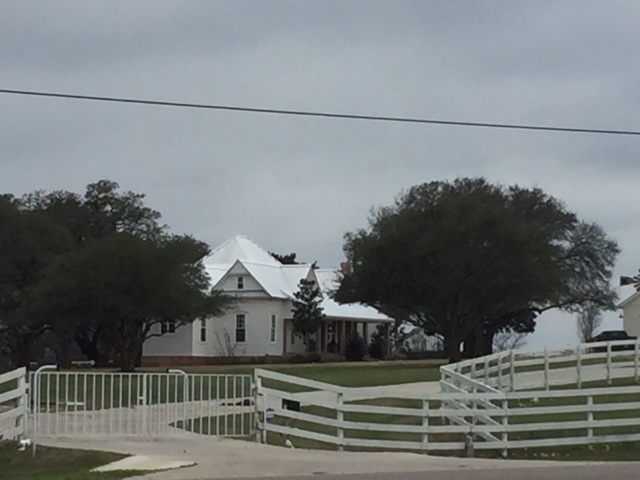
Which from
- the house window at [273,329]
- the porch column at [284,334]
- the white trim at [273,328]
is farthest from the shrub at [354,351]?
the house window at [273,329]

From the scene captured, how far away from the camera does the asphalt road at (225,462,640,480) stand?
16.5 m

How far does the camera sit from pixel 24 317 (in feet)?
194

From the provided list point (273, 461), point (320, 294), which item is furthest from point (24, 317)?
point (273, 461)

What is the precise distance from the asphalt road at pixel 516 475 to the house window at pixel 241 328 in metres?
53.0

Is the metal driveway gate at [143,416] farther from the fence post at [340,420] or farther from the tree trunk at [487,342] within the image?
the tree trunk at [487,342]

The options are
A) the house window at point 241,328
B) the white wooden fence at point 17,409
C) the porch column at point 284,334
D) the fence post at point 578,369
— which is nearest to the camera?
the white wooden fence at point 17,409

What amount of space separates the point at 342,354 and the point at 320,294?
4.80 meters

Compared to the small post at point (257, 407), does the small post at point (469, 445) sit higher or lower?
lower

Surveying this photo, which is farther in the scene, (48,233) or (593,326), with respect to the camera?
(593,326)

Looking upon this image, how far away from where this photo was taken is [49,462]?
63.3ft

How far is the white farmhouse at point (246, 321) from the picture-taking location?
6825 cm

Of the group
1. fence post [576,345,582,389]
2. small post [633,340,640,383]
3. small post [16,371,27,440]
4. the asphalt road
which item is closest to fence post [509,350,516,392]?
fence post [576,345,582,389]

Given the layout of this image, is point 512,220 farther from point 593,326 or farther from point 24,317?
point 593,326

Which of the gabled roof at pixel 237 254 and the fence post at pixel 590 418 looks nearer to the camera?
the fence post at pixel 590 418
